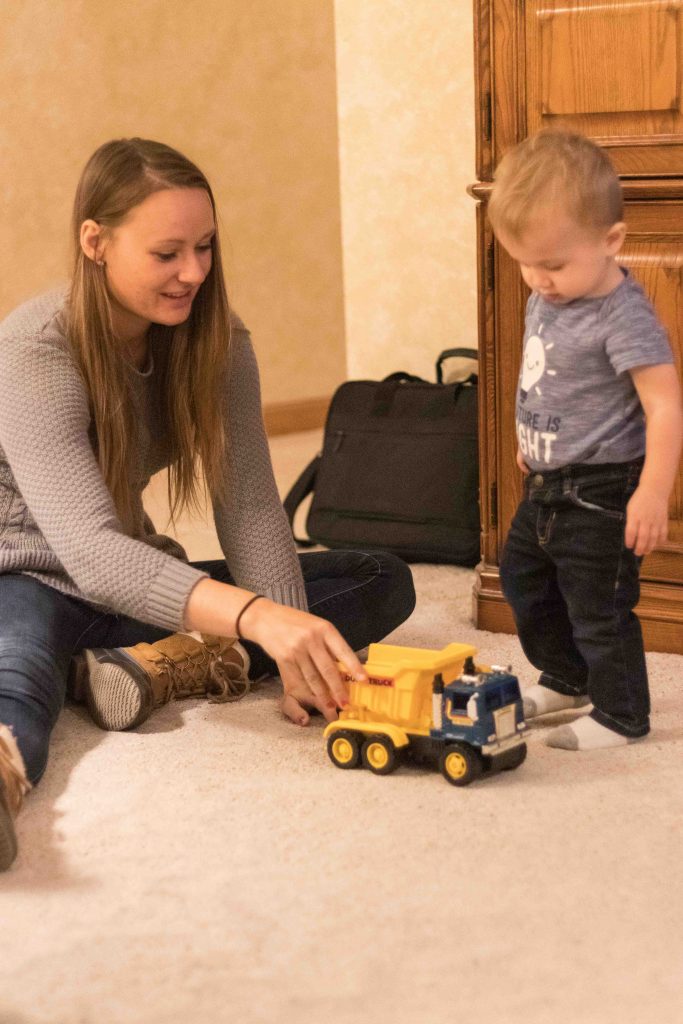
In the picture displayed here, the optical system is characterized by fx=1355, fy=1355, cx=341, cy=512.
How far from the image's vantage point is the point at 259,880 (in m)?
1.51

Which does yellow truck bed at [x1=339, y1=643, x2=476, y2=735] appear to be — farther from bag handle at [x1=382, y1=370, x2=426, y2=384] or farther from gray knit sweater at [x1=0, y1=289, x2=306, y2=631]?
bag handle at [x1=382, y1=370, x2=426, y2=384]

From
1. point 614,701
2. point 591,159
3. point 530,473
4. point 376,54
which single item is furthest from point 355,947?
point 376,54

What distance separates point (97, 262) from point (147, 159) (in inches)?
6.4

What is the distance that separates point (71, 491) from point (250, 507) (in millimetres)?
320

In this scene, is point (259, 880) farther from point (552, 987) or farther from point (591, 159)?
point (591, 159)

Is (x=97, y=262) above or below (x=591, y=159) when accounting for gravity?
below

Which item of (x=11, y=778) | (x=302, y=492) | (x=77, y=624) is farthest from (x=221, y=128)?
(x=11, y=778)

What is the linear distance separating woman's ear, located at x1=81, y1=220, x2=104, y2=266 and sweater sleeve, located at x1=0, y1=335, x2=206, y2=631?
14 centimetres

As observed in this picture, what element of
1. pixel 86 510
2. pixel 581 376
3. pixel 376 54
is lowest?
pixel 86 510

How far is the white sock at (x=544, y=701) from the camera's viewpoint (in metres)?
1.99

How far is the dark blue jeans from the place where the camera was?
180 cm

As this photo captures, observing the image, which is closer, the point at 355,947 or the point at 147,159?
the point at 355,947

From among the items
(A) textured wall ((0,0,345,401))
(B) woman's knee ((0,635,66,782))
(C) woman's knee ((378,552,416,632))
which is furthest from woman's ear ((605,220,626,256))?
(A) textured wall ((0,0,345,401))

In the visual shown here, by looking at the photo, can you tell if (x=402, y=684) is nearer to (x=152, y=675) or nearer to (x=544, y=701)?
(x=544, y=701)
